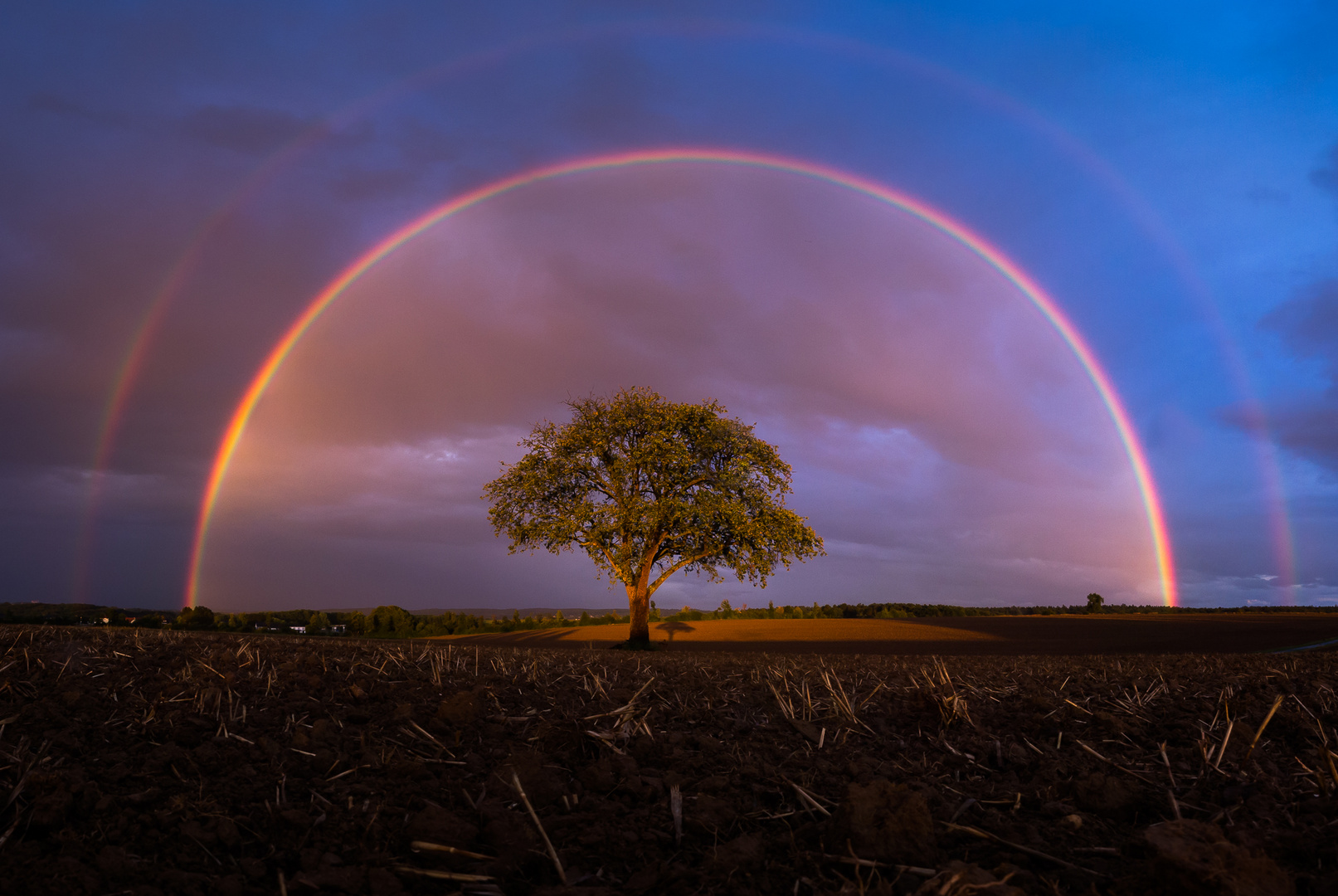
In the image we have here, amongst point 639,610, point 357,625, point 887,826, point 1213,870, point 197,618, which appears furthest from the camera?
point 357,625

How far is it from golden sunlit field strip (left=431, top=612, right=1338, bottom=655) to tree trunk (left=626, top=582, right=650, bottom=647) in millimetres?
1021

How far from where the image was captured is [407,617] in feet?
136

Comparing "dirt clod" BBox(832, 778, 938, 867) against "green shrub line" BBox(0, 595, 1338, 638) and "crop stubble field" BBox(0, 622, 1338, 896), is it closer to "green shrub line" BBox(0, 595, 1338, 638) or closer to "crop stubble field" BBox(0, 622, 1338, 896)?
"crop stubble field" BBox(0, 622, 1338, 896)

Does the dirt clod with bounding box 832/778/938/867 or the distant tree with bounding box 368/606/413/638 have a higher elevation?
the dirt clod with bounding box 832/778/938/867

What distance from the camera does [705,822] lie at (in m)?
3.54

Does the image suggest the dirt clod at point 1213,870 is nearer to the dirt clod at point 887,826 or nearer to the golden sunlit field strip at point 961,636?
the dirt clod at point 887,826

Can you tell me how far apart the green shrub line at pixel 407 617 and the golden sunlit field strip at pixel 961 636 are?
432cm

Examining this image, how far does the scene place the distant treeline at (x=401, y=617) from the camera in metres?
30.7

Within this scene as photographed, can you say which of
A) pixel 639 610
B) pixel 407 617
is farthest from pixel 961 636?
pixel 407 617

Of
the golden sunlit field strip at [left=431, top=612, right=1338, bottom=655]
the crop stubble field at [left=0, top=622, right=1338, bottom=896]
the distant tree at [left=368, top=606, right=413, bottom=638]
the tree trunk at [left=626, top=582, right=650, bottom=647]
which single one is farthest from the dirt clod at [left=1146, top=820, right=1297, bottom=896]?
the distant tree at [left=368, top=606, right=413, bottom=638]

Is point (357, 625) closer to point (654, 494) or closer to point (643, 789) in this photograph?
point (654, 494)

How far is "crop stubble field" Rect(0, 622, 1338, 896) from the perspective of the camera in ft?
10.2

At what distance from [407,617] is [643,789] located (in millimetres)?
40835

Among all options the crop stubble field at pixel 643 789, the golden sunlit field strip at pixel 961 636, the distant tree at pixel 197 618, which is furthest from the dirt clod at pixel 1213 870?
the distant tree at pixel 197 618
